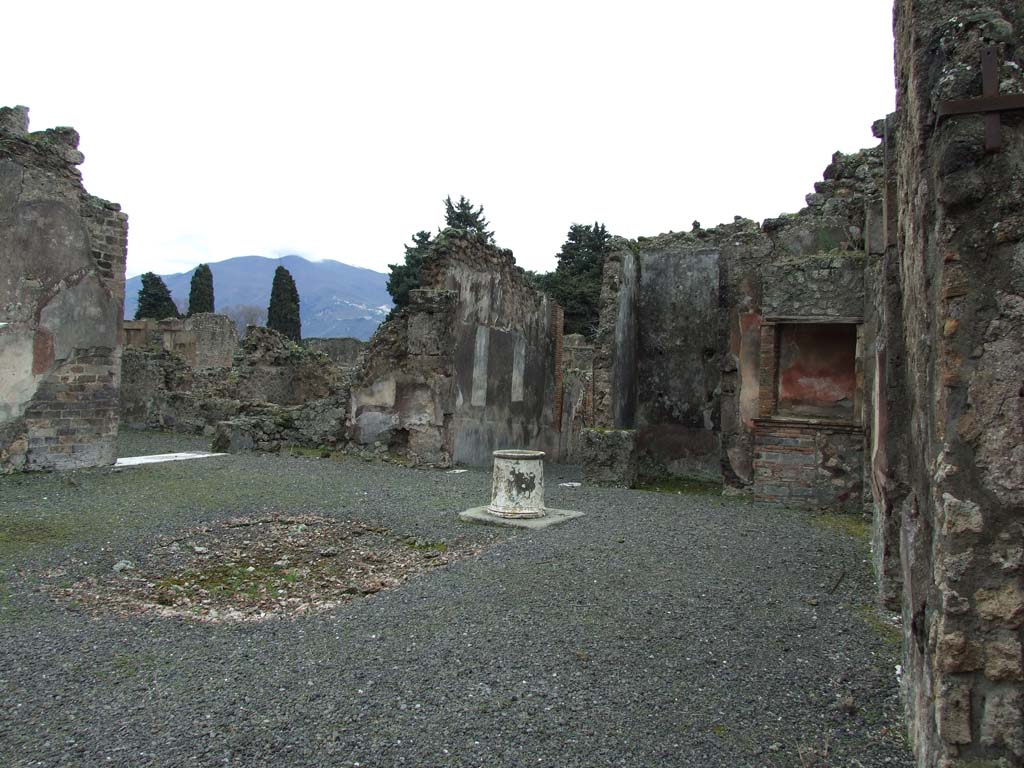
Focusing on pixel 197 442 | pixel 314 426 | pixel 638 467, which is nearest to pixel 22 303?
pixel 314 426

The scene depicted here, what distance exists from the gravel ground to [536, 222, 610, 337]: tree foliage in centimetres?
2303

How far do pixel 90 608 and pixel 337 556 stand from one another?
1.97 metres

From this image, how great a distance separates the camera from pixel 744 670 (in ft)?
12.0

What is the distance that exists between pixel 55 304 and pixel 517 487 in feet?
23.0

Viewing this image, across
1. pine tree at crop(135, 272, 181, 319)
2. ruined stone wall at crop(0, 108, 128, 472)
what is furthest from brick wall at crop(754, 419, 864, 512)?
pine tree at crop(135, 272, 181, 319)

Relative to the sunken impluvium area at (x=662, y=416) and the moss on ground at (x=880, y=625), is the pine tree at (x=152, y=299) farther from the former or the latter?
the moss on ground at (x=880, y=625)

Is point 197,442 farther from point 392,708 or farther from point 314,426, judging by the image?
point 392,708

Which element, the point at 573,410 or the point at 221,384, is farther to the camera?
the point at 221,384

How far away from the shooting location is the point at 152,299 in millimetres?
42750

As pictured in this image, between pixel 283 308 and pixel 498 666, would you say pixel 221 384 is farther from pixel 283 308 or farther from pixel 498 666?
pixel 283 308

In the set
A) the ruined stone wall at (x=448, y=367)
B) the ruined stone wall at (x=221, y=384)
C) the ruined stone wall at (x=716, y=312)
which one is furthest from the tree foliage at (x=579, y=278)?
the ruined stone wall at (x=716, y=312)

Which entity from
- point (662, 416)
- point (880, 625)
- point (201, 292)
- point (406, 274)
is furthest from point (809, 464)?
point (201, 292)

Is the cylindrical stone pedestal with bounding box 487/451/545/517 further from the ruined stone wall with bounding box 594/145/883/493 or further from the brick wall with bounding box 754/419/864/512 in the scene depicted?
the ruined stone wall with bounding box 594/145/883/493

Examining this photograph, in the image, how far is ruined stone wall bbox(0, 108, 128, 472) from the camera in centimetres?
995
